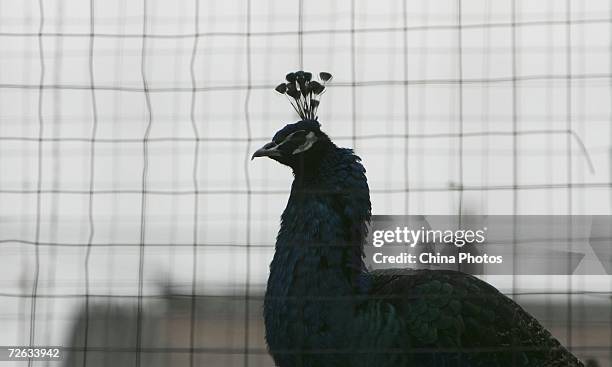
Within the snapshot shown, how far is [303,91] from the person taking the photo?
2.85 m

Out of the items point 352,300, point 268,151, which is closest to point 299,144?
point 268,151

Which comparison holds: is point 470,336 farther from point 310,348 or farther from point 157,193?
point 157,193

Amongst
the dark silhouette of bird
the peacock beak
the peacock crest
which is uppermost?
the peacock crest

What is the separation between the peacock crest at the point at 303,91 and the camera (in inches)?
111

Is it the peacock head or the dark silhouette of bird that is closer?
the dark silhouette of bird

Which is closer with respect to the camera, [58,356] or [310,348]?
[310,348]

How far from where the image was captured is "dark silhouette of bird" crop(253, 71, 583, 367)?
97.7 inches

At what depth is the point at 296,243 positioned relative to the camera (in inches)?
103

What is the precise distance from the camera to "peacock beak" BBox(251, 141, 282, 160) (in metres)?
2.67

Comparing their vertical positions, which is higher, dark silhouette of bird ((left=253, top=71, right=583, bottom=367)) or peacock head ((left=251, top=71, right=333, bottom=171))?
peacock head ((left=251, top=71, right=333, bottom=171))

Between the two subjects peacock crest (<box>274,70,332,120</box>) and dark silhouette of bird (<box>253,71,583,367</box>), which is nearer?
dark silhouette of bird (<box>253,71,583,367</box>)

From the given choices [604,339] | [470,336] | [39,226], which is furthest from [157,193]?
[604,339]

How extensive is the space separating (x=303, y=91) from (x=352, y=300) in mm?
691

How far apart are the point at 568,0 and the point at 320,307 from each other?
0.99 meters
